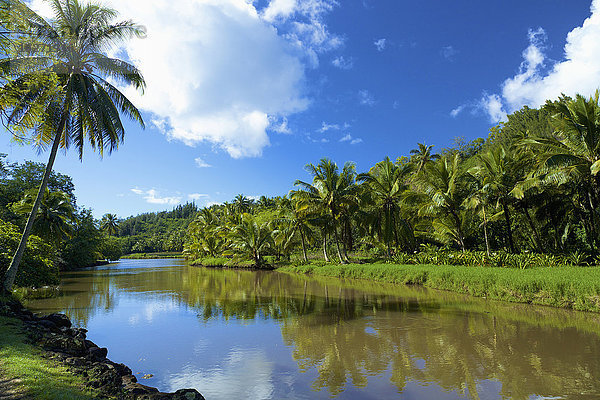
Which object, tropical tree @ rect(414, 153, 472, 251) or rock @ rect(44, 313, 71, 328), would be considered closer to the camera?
rock @ rect(44, 313, 71, 328)

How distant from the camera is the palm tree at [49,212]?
2444 cm

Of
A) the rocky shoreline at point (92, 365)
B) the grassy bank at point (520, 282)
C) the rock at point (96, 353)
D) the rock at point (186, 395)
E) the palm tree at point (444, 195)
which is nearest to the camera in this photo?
the rock at point (186, 395)

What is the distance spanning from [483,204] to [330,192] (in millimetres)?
11775

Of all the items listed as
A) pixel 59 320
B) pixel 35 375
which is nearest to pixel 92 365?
pixel 35 375

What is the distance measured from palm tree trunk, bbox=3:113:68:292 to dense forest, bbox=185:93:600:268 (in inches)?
750

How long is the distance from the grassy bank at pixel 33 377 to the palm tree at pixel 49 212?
23.0 metres

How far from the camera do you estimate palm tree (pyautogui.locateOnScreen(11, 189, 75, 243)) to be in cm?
2444

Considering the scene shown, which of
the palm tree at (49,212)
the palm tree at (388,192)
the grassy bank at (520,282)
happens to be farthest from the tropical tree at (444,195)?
the palm tree at (49,212)

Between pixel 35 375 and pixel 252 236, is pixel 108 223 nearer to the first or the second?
pixel 252 236

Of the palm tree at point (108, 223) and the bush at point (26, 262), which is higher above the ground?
the palm tree at point (108, 223)

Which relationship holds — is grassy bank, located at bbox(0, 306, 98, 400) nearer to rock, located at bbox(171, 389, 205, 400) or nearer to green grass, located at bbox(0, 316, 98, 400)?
green grass, located at bbox(0, 316, 98, 400)

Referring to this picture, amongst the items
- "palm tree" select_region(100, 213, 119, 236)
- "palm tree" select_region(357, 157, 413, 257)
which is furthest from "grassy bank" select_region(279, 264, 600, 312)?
"palm tree" select_region(100, 213, 119, 236)

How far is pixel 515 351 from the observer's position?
25.6 feet

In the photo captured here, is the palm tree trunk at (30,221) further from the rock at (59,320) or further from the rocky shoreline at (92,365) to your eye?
the rock at (59,320)
